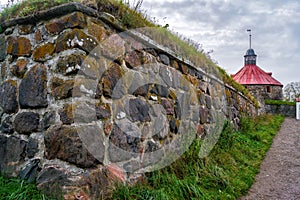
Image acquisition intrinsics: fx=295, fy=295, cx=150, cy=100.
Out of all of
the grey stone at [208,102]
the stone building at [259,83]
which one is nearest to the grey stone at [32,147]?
the grey stone at [208,102]

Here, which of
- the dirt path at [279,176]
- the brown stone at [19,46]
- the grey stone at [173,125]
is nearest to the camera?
the brown stone at [19,46]

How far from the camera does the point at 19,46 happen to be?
2707 mm

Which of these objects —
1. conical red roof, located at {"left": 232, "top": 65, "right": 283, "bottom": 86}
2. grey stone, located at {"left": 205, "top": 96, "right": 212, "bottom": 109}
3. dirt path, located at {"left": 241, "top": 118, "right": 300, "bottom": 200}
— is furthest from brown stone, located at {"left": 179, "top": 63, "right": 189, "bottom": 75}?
conical red roof, located at {"left": 232, "top": 65, "right": 283, "bottom": 86}

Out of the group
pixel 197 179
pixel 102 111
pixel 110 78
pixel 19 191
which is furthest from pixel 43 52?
pixel 197 179

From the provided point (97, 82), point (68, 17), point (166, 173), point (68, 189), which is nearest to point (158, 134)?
point (166, 173)

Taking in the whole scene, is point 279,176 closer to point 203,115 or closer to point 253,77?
point 203,115

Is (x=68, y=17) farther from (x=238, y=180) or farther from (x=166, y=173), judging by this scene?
(x=238, y=180)

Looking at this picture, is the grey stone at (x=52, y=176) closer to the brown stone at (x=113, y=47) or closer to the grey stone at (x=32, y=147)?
the grey stone at (x=32, y=147)

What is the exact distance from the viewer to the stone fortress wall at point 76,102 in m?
2.31

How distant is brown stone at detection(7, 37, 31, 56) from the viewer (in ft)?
8.68

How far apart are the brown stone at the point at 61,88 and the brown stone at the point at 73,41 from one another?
26 cm

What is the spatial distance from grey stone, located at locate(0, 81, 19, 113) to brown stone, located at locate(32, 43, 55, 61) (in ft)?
1.17

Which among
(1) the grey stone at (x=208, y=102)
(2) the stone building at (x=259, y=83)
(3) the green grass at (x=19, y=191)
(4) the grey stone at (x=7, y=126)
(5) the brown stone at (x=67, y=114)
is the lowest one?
(3) the green grass at (x=19, y=191)

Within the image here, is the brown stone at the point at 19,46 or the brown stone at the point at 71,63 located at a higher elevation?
the brown stone at the point at 19,46
